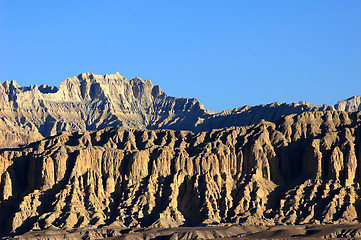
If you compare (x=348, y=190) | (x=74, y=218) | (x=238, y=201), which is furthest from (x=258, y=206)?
(x=74, y=218)

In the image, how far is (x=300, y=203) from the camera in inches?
7697

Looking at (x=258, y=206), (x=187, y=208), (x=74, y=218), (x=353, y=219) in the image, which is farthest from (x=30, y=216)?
(x=353, y=219)

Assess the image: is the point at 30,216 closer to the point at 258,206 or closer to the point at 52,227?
the point at 52,227

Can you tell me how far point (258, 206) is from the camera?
196 m

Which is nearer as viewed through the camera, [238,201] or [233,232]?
[233,232]

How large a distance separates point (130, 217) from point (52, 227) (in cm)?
1479

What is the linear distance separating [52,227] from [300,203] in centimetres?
4372

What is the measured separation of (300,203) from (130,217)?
3001cm

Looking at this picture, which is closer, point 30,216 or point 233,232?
point 233,232

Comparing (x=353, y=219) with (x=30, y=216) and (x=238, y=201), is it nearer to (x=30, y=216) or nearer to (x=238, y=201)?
(x=238, y=201)

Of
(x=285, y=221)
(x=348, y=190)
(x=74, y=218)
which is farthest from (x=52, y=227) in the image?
(x=348, y=190)

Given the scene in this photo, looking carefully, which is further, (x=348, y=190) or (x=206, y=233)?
(x=348, y=190)

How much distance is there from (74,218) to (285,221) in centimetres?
3641

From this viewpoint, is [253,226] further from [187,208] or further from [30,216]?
[30,216]
